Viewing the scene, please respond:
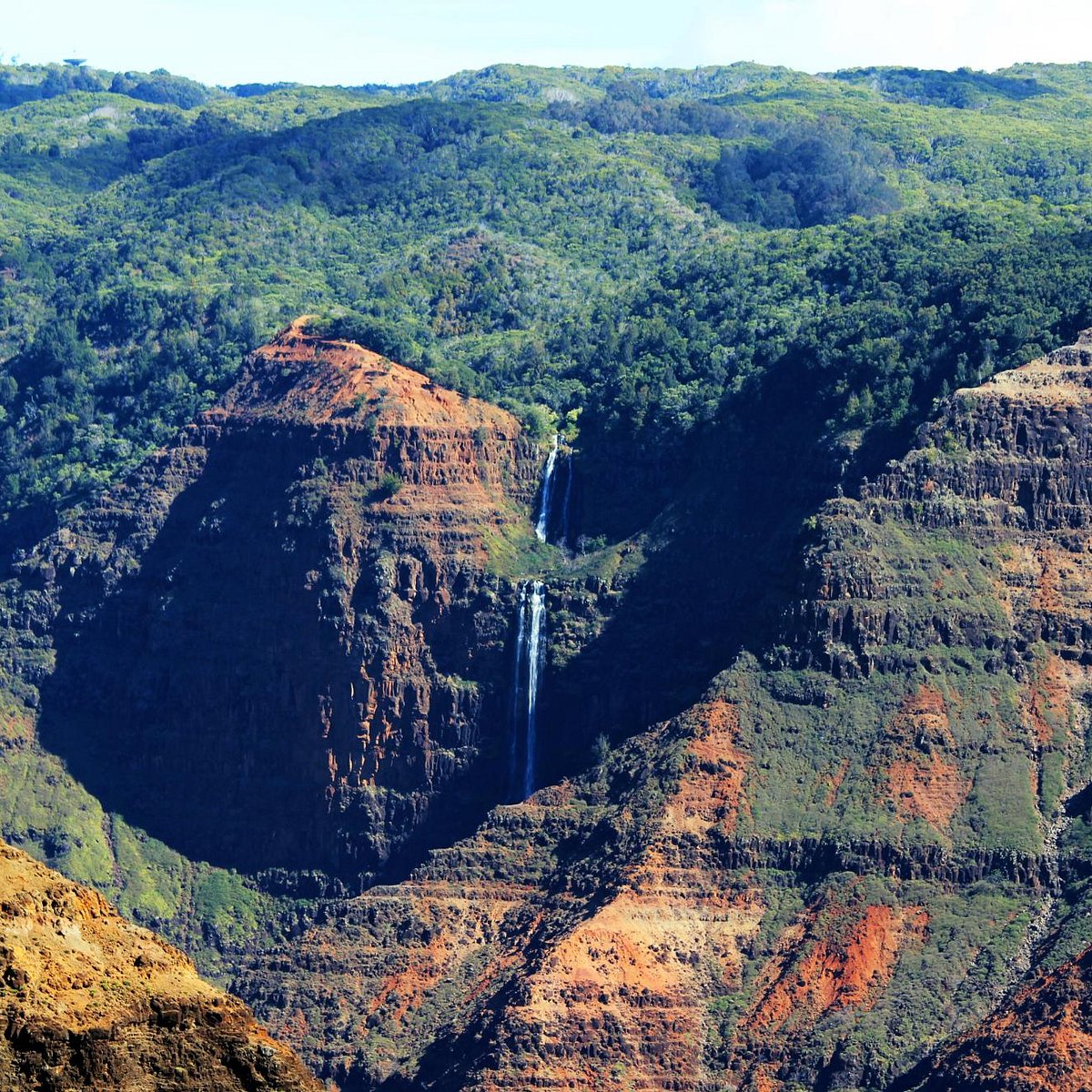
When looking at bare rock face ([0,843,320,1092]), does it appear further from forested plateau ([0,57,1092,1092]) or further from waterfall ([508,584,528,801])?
waterfall ([508,584,528,801])

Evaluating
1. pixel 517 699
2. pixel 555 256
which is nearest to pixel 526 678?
pixel 517 699

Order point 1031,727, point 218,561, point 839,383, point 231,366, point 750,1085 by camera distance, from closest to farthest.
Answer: point 750,1085
point 1031,727
point 839,383
point 218,561
point 231,366

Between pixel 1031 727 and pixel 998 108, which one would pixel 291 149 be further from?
pixel 1031 727

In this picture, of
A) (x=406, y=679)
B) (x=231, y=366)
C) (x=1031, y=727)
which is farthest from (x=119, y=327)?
(x=1031, y=727)

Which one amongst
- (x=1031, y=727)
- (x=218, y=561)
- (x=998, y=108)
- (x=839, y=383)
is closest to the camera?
(x=1031, y=727)

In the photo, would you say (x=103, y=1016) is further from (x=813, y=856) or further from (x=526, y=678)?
(x=526, y=678)

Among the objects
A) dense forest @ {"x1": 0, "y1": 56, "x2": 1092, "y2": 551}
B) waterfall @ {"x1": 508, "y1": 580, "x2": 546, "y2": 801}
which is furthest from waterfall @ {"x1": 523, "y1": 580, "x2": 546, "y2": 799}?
dense forest @ {"x1": 0, "y1": 56, "x2": 1092, "y2": 551}

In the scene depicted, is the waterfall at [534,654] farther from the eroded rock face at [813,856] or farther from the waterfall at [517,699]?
the eroded rock face at [813,856]

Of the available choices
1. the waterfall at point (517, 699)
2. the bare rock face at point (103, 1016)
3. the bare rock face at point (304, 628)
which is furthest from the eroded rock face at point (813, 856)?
the bare rock face at point (103, 1016)
